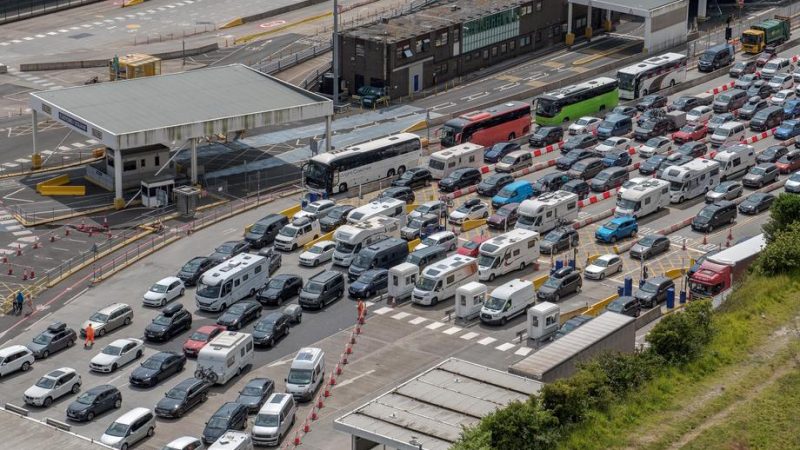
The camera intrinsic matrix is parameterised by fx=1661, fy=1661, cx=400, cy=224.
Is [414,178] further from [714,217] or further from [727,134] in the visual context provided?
[727,134]

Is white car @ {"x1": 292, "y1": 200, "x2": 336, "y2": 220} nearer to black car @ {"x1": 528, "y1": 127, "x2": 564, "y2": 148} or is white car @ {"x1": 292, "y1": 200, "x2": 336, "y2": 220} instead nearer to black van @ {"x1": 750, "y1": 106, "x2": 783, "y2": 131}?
black car @ {"x1": 528, "y1": 127, "x2": 564, "y2": 148}

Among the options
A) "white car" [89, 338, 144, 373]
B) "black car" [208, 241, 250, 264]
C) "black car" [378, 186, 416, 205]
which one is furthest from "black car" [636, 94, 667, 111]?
"white car" [89, 338, 144, 373]

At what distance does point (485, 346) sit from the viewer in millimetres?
100438

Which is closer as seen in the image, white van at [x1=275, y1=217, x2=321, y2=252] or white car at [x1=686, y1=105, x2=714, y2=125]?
white van at [x1=275, y1=217, x2=321, y2=252]

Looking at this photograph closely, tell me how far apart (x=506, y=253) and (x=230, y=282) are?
60.8 ft

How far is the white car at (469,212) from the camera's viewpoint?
120125 mm

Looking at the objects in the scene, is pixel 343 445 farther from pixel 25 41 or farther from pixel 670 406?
pixel 25 41

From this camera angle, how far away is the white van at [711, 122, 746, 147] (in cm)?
13762

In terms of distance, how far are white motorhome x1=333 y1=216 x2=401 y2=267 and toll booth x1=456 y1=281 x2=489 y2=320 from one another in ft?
37.1

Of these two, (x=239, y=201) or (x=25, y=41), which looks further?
(x=25, y=41)

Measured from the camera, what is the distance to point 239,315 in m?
103

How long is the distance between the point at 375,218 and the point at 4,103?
47.5 meters

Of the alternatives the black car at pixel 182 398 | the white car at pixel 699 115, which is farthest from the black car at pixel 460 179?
the black car at pixel 182 398

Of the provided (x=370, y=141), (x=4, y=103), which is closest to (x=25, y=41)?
(x=4, y=103)
